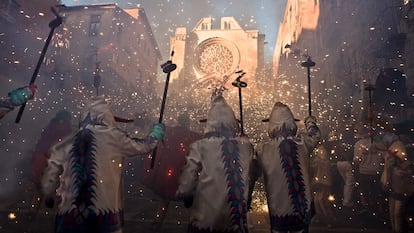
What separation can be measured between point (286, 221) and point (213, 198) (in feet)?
3.23

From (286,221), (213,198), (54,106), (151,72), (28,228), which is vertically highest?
(151,72)

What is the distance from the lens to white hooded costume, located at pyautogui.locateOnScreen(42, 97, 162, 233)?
9.62 feet

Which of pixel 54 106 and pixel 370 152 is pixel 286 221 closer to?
pixel 370 152

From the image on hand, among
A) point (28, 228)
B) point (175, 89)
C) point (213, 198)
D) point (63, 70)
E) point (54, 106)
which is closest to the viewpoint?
point (213, 198)

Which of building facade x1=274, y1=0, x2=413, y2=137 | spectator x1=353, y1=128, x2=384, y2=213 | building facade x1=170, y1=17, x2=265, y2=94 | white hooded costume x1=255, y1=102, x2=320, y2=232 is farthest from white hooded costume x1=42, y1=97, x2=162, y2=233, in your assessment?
building facade x1=170, y1=17, x2=265, y2=94

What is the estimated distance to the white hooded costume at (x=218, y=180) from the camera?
3.10 metres

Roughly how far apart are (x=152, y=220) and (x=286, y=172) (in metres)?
4.39

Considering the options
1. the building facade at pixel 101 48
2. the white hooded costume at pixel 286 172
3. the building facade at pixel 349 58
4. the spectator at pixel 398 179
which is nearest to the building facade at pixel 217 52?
the building facade at pixel 101 48

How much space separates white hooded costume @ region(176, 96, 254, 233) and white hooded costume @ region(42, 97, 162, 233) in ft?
2.28

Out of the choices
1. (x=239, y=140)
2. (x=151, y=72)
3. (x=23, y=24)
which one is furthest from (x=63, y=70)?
(x=239, y=140)

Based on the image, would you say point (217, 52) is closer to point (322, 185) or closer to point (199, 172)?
point (322, 185)

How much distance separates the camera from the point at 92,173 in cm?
305

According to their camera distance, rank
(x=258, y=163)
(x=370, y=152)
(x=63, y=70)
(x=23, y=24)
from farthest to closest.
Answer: (x=63, y=70), (x=23, y=24), (x=370, y=152), (x=258, y=163)

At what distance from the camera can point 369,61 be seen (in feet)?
40.7
